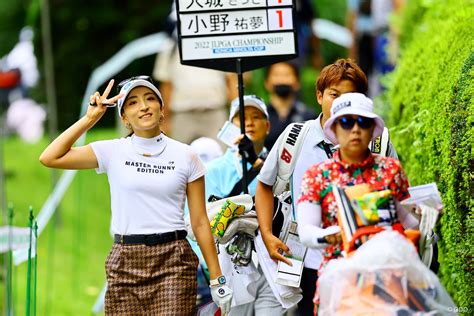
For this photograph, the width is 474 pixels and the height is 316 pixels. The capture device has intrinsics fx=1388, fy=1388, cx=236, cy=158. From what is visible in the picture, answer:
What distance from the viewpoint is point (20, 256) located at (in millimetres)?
9320

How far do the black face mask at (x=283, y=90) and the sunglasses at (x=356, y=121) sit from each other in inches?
270

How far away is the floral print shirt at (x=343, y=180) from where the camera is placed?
6.73m

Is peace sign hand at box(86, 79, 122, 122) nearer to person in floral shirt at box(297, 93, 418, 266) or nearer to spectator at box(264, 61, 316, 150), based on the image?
person in floral shirt at box(297, 93, 418, 266)

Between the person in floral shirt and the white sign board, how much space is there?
2.28 meters

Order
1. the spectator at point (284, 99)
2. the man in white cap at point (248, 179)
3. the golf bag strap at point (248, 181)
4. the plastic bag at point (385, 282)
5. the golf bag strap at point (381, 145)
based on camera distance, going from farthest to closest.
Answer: the spectator at point (284, 99) < the golf bag strap at point (248, 181) < the man in white cap at point (248, 179) < the golf bag strap at point (381, 145) < the plastic bag at point (385, 282)

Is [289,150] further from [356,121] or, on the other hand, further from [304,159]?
[356,121]

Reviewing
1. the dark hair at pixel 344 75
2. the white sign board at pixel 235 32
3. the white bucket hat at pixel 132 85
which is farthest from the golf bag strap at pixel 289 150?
the white sign board at pixel 235 32

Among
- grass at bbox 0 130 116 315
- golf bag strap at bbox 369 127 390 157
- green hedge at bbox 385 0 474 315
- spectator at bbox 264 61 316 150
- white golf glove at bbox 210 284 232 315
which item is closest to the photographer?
golf bag strap at bbox 369 127 390 157

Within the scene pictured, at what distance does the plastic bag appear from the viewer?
6.30 metres

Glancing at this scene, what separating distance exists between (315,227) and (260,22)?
260 cm

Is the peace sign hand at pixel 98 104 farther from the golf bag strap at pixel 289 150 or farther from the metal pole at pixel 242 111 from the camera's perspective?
the metal pole at pixel 242 111

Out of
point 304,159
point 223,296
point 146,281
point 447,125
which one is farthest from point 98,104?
point 447,125

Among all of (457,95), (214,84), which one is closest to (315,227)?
(457,95)

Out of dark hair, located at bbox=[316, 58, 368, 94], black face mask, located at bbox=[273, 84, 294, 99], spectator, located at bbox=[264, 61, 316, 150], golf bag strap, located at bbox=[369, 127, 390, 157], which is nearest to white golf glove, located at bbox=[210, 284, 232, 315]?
golf bag strap, located at bbox=[369, 127, 390, 157]
